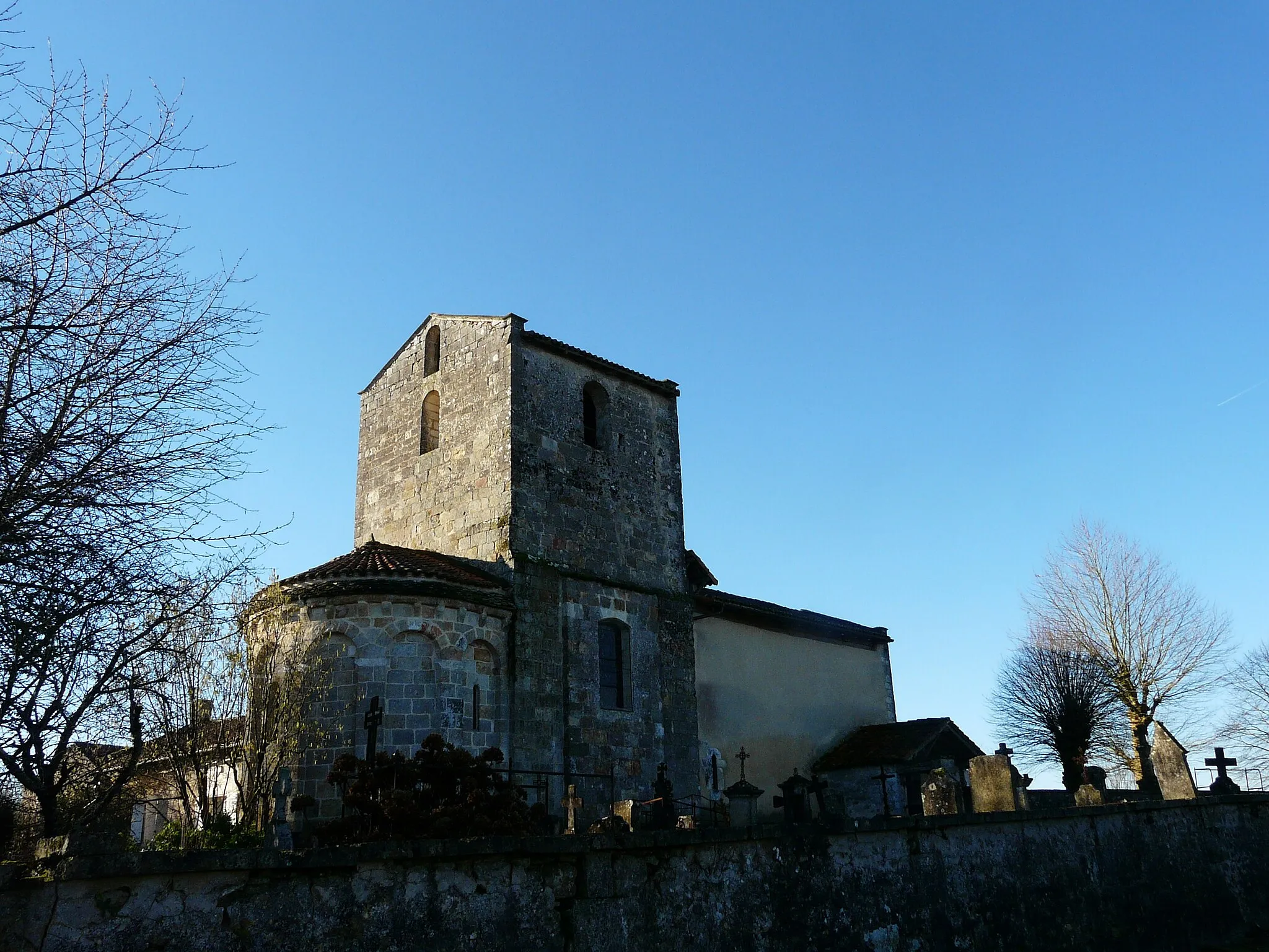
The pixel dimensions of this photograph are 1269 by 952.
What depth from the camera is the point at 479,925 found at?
7.18m

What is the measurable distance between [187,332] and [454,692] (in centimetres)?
938

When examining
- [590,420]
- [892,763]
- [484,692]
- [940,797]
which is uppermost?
[590,420]

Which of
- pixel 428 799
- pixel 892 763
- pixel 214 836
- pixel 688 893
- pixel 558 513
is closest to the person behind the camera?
pixel 688 893

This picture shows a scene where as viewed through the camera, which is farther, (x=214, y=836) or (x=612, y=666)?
(x=612, y=666)

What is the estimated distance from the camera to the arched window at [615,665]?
18.5 m

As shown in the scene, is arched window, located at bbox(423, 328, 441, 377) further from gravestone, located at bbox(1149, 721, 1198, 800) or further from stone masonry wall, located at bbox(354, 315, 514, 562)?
gravestone, located at bbox(1149, 721, 1198, 800)

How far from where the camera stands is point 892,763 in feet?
74.4

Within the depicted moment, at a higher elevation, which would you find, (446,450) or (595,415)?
(595,415)

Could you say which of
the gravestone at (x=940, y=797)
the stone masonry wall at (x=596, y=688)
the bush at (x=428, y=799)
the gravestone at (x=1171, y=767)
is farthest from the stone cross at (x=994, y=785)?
the stone masonry wall at (x=596, y=688)

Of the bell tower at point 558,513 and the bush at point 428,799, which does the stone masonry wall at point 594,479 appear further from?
the bush at point 428,799

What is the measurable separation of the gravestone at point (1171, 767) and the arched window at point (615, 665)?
9583 mm

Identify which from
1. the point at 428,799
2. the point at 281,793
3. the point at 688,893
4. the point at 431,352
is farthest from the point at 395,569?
the point at 688,893

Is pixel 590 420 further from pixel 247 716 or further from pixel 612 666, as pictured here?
pixel 247 716

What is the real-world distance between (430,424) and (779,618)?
30.9 feet
